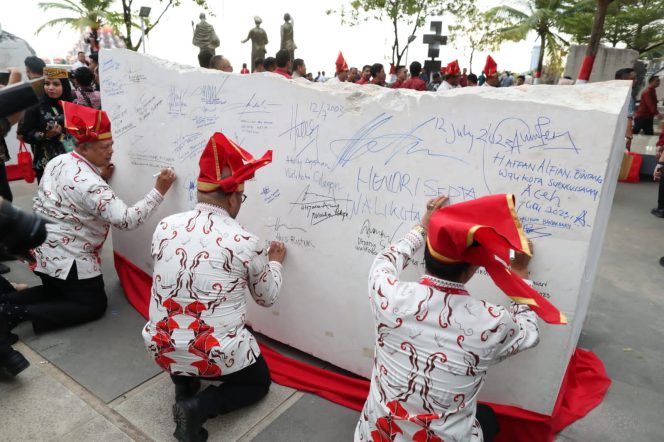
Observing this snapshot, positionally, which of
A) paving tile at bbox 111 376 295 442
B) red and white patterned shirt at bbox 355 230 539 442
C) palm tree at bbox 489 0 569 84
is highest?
palm tree at bbox 489 0 569 84

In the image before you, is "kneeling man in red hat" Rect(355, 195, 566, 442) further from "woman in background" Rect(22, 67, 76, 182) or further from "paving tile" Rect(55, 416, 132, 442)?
"woman in background" Rect(22, 67, 76, 182)

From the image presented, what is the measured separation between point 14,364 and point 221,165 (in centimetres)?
186

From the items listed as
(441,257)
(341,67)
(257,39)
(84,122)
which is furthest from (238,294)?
(257,39)

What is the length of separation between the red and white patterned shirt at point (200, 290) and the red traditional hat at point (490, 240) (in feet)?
3.65

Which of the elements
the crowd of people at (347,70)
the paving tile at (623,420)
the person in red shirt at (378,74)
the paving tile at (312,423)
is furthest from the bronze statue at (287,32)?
the paving tile at (623,420)

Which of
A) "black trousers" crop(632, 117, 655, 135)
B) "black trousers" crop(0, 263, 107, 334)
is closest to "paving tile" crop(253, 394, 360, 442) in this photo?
"black trousers" crop(0, 263, 107, 334)

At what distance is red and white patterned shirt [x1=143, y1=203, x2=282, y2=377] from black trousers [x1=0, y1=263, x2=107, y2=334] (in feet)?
4.62

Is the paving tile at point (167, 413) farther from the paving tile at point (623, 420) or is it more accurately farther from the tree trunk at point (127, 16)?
the tree trunk at point (127, 16)

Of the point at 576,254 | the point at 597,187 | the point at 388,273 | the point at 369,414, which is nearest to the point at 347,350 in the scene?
the point at 369,414

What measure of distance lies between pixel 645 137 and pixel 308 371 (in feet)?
43.8

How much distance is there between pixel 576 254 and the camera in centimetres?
207

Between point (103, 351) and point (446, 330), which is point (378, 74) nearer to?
point (103, 351)

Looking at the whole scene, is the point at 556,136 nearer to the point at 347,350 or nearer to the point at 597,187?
the point at 597,187

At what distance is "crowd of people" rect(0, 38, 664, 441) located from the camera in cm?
163
